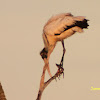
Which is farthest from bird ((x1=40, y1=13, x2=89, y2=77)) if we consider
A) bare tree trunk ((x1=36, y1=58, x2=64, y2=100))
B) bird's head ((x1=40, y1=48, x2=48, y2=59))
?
bare tree trunk ((x1=36, y1=58, x2=64, y2=100))

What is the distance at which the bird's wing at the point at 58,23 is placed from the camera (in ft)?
36.7

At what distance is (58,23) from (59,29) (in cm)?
17

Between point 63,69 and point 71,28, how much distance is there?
121 centimetres

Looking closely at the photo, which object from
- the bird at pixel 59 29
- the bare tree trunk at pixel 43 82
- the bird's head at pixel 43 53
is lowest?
the bare tree trunk at pixel 43 82

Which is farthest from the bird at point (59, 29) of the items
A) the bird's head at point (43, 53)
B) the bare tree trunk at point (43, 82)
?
the bare tree trunk at point (43, 82)

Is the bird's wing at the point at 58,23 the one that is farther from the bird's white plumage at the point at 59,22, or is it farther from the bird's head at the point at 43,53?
the bird's head at the point at 43,53

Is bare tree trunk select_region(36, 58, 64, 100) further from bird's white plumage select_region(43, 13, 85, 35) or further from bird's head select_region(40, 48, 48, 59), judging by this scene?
bird's white plumage select_region(43, 13, 85, 35)

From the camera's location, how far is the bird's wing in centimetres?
1120

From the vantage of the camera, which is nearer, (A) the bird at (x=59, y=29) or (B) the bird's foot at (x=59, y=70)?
(A) the bird at (x=59, y=29)

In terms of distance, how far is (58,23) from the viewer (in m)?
11.4

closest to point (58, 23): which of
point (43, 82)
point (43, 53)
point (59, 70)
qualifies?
point (43, 53)

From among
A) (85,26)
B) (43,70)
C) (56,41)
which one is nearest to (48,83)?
(43,70)

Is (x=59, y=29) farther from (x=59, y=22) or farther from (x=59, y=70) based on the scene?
(x=59, y=70)

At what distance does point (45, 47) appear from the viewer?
1208 cm
